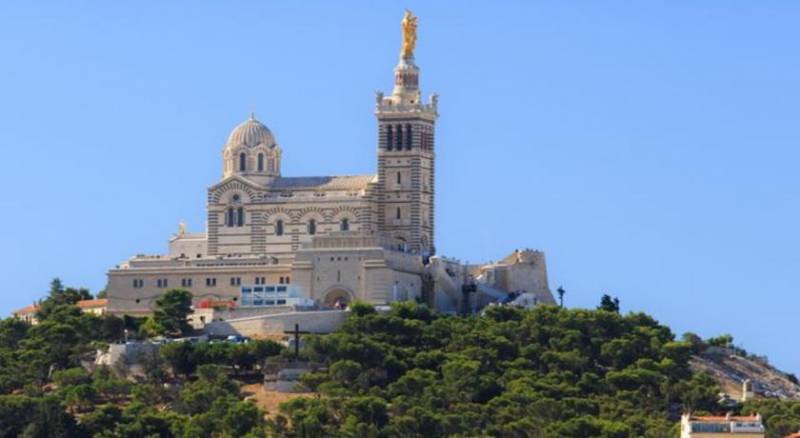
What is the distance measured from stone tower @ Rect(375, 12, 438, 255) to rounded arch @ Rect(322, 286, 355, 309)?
12.8 ft

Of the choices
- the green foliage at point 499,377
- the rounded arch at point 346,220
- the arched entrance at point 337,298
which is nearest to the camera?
the green foliage at point 499,377

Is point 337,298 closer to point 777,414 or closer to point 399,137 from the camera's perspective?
point 399,137

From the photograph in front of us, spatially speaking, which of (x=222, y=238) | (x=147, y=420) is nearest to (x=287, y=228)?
(x=222, y=238)

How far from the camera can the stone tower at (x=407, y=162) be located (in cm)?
14588

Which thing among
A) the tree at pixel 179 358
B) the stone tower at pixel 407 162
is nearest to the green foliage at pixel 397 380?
the tree at pixel 179 358

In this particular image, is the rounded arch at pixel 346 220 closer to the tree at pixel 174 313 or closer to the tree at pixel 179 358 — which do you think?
the tree at pixel 174 313

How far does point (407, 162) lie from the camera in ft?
480

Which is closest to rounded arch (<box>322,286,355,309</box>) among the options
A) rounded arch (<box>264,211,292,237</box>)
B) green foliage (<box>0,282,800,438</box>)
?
green foliage (<box>0,282,800,438</box>)

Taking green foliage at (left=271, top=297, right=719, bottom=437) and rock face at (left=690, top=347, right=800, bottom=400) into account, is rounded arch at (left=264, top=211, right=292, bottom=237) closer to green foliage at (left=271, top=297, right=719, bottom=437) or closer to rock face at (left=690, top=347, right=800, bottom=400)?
green foliage at (left=271, top=297, right=719, bottom=437)

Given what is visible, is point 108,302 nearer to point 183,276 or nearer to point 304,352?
point 183,276

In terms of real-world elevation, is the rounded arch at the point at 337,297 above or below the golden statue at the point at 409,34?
below

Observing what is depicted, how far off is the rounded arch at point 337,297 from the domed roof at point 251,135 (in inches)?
343

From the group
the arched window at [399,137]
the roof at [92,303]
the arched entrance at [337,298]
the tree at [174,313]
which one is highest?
→ the arched window at [399,137]

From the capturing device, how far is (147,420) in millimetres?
126375
